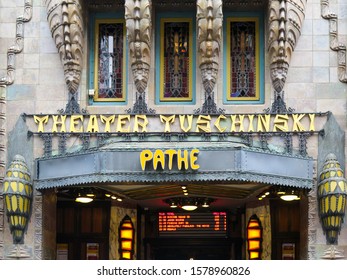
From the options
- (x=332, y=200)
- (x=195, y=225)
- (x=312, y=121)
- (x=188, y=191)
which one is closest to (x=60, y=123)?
(x=188, y=191)

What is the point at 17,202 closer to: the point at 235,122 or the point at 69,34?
the point at 69,34

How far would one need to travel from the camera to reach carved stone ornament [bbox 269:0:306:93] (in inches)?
1005

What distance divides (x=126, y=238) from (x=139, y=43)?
6616 mm

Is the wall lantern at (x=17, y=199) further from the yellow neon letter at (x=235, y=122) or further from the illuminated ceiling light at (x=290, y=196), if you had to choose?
the illuminated ceiling light at (x=290, y=196)

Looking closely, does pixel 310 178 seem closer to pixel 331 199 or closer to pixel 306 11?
pixel 331 199

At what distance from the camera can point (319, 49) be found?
86.1 ft

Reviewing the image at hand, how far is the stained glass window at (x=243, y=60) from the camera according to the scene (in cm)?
2634

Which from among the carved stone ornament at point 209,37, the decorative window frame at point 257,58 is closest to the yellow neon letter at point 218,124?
the decorative window frame at point 257,58

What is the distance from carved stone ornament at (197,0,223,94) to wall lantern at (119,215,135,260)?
566cm

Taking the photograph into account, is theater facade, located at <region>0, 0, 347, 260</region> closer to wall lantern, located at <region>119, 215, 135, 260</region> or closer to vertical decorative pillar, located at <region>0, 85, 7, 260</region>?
vertical decorative pillar, located at <region>0, 85, 7, 260</region>

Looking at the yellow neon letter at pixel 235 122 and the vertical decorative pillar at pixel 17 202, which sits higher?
the yellow neon letter at pixel 235 122

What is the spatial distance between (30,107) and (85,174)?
2961 mm

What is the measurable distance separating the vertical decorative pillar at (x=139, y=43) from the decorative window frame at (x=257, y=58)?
2086 millimetres

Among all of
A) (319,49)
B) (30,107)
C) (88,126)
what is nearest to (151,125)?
(88,126)
